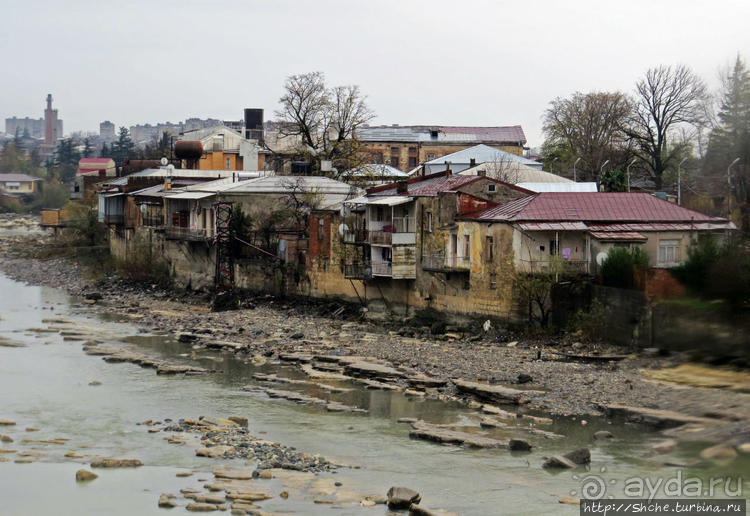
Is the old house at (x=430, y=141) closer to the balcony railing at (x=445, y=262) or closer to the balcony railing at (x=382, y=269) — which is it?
the balcony railing at (x=382, y=269)

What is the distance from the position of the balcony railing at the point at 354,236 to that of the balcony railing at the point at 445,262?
12.6ft

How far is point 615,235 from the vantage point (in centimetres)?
3309

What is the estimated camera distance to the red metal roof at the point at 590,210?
111 feet

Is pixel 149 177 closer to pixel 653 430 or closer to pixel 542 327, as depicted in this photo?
pixel 542 327

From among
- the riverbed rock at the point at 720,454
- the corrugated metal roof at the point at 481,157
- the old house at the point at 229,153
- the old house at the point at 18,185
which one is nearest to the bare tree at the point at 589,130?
the corrugated metal roof at the point at 481,157

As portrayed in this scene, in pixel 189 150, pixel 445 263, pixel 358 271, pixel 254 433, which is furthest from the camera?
pixel 189 150

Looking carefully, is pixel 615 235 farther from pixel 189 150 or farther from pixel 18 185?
pixel 18 185

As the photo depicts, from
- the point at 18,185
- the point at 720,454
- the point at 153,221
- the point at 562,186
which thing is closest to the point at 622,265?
the point at 720,454

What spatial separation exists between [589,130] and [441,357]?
38684 millimetres

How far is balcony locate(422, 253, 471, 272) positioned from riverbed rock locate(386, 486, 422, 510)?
17047mm

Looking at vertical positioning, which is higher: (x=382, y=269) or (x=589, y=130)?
(x=589, y=130)

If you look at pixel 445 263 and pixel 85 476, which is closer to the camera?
pixel 85 476

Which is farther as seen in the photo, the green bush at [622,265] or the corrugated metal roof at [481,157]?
the corrugated metal roof at [481,157]

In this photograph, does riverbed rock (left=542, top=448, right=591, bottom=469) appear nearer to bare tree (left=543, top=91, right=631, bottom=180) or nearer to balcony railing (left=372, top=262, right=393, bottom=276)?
balcony railing (left=372, top=262, right=393, bottom=276)
